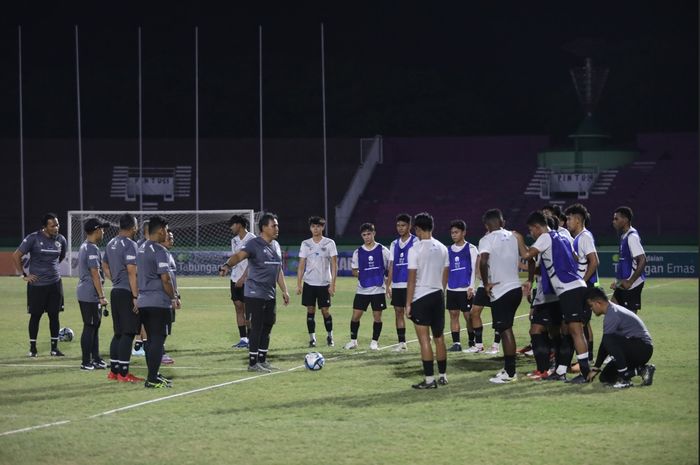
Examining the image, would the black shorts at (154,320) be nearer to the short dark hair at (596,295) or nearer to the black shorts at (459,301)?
the short dark hair at (596,295)

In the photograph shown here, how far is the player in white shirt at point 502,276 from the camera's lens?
14039mm

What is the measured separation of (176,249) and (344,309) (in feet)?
61.0

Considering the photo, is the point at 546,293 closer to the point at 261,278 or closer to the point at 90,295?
the point at 261,278

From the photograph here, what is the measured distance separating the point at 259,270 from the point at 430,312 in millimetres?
2838

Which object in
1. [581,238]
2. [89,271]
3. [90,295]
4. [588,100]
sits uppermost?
[588,100]

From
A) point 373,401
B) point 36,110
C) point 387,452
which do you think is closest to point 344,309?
point 373,401

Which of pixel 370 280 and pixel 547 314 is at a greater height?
pixel 370 280

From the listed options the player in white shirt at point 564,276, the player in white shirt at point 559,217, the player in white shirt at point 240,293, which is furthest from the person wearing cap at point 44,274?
the player in white shirt at point 564,276

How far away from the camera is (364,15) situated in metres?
80.9

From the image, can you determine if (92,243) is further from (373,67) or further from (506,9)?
(506,9)

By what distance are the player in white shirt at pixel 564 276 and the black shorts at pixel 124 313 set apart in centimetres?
503

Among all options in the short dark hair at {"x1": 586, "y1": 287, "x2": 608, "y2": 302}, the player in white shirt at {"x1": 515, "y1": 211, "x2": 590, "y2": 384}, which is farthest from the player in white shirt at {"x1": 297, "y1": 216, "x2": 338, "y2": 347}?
the short dark hair at {"x1": 586, "y1": 287, "x2": 608, "y2": 302}

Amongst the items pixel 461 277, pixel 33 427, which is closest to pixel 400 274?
pixel 461 277

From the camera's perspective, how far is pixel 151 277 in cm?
1377
